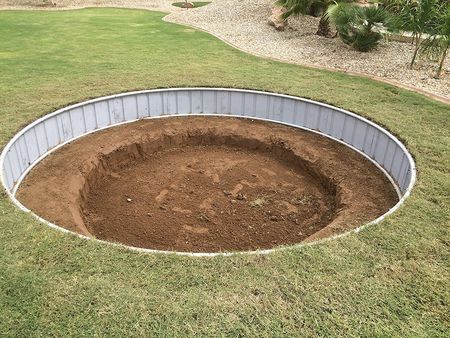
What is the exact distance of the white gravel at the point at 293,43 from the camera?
1218 centimetres

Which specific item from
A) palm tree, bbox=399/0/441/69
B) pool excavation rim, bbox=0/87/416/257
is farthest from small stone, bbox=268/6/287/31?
pool excavation rim, bbox=0/87/416/257

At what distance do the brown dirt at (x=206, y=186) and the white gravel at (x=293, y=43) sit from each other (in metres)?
4.36

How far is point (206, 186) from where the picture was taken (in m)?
8.24

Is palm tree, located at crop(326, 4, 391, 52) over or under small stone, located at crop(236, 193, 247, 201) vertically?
over

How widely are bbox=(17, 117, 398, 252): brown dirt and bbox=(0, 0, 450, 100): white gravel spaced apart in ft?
14.3

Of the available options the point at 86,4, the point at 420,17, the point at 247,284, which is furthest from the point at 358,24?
the point at 86,4

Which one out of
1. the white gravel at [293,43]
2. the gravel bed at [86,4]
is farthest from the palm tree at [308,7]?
the gravel bed at [86,4]

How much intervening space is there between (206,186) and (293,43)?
923 cm

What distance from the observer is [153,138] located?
9.38 m

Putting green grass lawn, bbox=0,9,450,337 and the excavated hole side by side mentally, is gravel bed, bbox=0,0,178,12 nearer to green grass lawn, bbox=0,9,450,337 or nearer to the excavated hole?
the excavated hole

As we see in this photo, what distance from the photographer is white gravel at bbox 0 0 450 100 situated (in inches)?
480

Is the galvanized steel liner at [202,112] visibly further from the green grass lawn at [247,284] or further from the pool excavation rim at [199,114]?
the green grass lawn at [247,284]

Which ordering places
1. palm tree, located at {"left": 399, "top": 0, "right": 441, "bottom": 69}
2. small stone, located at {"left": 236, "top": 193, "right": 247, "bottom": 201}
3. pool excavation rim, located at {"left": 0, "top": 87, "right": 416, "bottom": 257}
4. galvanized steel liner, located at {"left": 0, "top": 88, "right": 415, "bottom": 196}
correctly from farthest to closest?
palm tree, located at {"left": 399, "top": 0, "right": 441, "bottom": 69}, small stone, located at {"left": 236, "top": 193, "right": 247, "bottom": 201}, galvanized steel liner, located at {"left": 0, "top": 88, "right": 415, "bottom": 196}, pool excavation rim, located at {"left": 0, "top": 87, "right": 416, "bottom": 257}

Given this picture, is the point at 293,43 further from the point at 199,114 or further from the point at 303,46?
the point at 199,114
